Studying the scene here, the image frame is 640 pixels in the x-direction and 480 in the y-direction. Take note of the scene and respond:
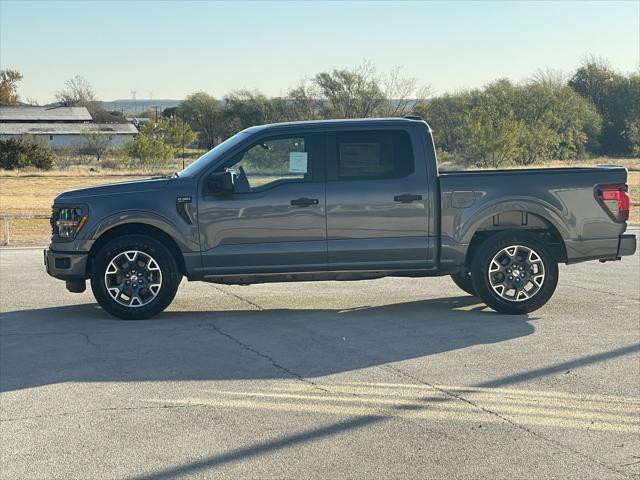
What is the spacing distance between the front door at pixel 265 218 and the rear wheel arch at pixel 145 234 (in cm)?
31

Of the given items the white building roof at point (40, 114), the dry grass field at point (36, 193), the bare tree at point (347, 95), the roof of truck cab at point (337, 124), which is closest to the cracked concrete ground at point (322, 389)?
the roof of truck cab at point (337, 124)

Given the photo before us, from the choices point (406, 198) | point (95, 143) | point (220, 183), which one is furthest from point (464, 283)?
point (95, 143)

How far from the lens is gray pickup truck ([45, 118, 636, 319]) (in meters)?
8.98

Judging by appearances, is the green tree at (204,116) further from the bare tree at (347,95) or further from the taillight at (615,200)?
the taillight at (615,200)

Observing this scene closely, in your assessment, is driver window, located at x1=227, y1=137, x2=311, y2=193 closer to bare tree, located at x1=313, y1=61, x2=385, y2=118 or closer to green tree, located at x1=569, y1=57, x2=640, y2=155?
bare tree, located at x1=313, y1=61, x2=385, y2=118

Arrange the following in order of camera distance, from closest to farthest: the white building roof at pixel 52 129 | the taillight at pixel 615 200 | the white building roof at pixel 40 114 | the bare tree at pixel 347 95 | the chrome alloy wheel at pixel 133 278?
the chrome alloy wheel at pixel 133 278, the taillight at pixel 615 200, the bare tree at pixel 347 95, the white building roof at pixel 52 129, the white building roof at pixel 40 114

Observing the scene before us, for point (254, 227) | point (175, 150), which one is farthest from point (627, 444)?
point (175, 150)

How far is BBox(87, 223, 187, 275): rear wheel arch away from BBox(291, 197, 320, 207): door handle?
1319mm

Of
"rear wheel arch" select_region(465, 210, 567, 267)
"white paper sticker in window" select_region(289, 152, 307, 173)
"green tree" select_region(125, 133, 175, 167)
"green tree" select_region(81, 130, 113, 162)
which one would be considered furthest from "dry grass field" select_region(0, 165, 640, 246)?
"green tree" select_region(81, 130, 113, 162)

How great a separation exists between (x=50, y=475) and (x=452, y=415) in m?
2.61

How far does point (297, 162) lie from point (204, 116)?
69.7 m

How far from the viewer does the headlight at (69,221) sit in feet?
29.3

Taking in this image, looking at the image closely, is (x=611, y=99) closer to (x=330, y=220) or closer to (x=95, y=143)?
(x=95, y=143)

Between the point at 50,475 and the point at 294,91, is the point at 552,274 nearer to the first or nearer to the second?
the point at 50,475
